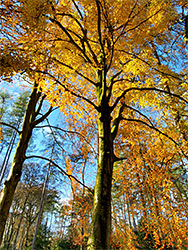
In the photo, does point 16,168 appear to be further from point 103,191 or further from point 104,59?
point 104,59

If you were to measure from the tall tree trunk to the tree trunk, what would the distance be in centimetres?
210

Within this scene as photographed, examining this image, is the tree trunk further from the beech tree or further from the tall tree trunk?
the tall tree trunk

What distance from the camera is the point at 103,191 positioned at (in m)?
2.39

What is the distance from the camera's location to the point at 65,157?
442 cm

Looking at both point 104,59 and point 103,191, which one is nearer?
point 103,191

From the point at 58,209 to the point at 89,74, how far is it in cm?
1741

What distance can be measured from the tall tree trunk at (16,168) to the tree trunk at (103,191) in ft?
6.89

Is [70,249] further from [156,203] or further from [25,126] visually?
Result: [25,126]

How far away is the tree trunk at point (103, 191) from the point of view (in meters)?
2.01

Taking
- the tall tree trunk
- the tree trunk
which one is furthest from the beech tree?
the tall tree trunk

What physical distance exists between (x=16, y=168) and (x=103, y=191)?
238 cm

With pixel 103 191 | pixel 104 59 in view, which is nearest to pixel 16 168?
pixel 103 191

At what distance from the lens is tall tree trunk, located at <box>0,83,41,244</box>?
10.6 ft

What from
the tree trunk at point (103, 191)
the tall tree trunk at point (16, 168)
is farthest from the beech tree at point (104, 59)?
the tall tree trunk at point (16, 168)
